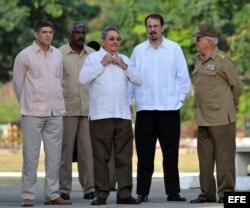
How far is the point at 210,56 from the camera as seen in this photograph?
13.4m

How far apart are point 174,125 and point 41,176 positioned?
8432 millimetres

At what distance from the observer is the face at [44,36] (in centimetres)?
1348

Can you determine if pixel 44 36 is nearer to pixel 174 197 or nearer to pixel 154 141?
pixel 154 141

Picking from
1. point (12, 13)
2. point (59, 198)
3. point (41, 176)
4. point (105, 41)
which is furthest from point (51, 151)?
point (12, 13)

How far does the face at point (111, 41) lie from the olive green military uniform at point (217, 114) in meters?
0.99

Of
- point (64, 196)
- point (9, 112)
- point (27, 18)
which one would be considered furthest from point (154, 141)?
point (9, 112)

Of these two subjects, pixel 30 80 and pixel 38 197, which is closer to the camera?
pixel 30 80

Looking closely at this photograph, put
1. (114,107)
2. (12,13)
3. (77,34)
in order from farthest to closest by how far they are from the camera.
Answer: (12,13), (77,34), (114,107)

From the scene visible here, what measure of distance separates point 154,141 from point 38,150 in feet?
4.45

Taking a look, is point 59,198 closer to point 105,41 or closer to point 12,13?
point 105,41

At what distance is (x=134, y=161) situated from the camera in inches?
1129

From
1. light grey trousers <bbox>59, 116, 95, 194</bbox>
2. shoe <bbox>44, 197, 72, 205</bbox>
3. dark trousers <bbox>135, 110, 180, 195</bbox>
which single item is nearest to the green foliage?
light grey trousers <bbox>59, 116, 95, 194</bbox>

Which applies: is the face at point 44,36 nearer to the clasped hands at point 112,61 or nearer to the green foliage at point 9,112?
the clasped hands at point 112,61

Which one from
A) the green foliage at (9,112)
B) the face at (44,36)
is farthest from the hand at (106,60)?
the green foliage at (9,112)
